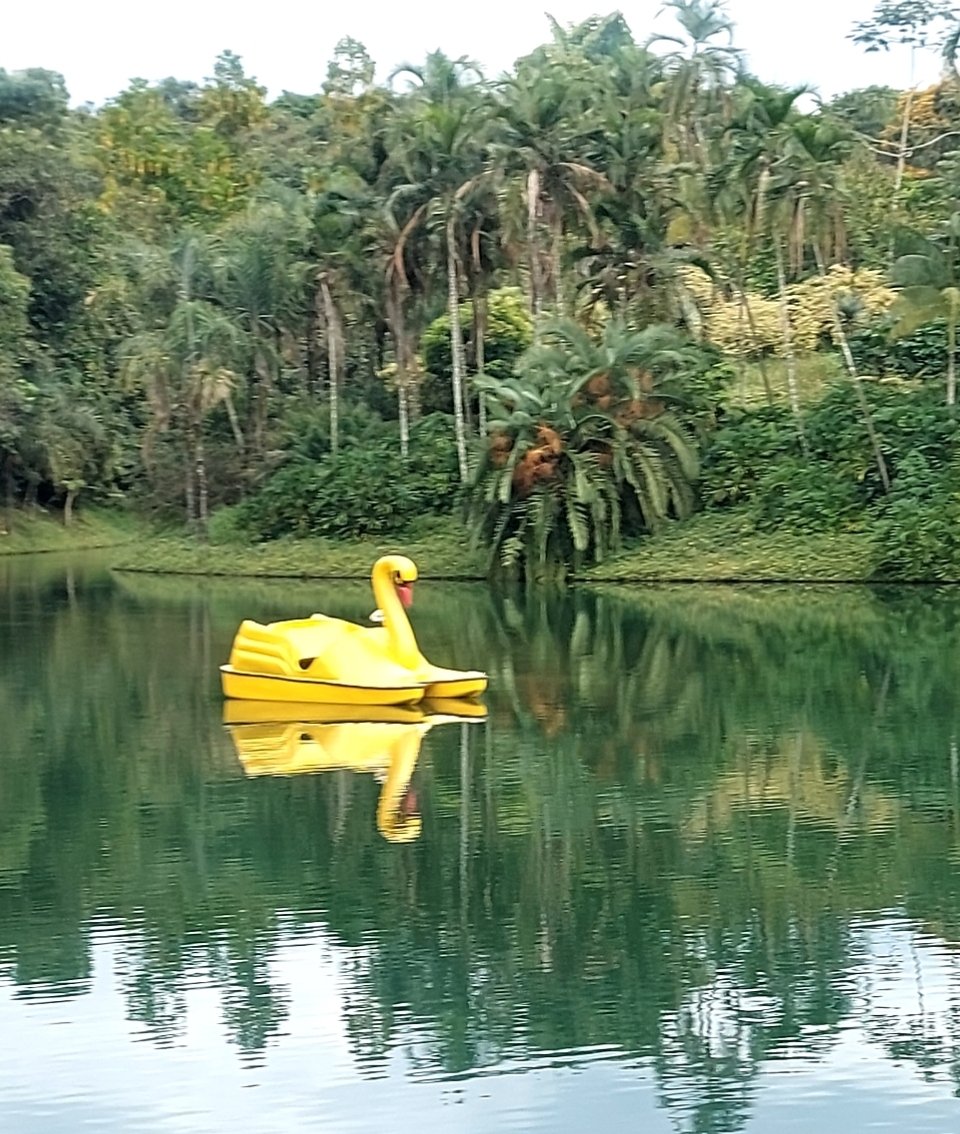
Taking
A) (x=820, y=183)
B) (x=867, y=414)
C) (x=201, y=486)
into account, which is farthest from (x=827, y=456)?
(x=201, y=486)

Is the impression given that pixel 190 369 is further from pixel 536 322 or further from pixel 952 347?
pixel 952 347

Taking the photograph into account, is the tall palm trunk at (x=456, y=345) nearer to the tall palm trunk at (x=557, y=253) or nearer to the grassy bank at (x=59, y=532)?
the tall palm trunk at (x=557, y=253)

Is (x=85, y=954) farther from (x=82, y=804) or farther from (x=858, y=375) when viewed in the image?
(x=858, y=375)

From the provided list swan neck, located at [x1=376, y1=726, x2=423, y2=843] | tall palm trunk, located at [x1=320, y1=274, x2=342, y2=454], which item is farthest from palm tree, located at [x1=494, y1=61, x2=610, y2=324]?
swan neck, located at [x1=376, y1=726, x2=423, y2=843]

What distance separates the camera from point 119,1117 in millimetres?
6227

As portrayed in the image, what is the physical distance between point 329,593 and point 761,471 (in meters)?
7.54

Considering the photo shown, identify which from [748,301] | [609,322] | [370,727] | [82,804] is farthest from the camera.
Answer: [748,301]

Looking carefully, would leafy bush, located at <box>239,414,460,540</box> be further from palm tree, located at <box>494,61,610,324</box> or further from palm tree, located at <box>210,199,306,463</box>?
palm tree, located at <box>494,61,610,324</box>

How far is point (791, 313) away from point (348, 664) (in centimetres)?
2166

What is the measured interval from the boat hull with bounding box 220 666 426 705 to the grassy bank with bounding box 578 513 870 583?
46.7 feet

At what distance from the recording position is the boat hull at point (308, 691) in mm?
15336

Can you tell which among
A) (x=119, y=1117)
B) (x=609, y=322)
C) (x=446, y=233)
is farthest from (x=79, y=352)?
(x=119, y=1117)

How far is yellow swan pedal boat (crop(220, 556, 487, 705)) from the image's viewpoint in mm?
15461

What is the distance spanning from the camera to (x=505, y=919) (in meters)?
8.57
